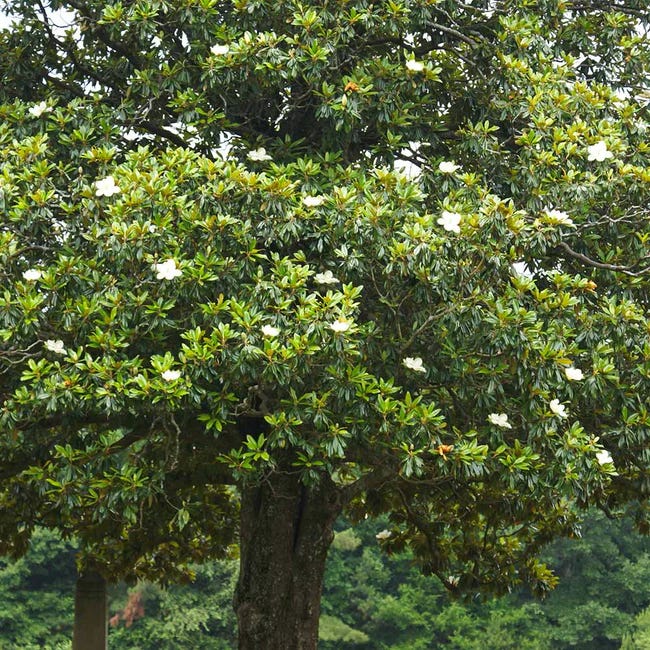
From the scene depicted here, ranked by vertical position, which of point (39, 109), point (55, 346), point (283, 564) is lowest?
point (283, 564)

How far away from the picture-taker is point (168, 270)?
6.99 meters

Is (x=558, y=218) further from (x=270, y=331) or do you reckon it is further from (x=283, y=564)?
(x=283, y=564)

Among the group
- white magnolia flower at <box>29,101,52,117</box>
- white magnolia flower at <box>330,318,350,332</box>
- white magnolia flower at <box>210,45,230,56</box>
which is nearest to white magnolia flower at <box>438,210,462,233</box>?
white magnolia flower at <box>330,318,350,332</box>

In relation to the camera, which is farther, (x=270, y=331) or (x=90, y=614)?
(x=90, y=614)

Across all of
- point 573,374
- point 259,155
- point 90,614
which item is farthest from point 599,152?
point 90,614

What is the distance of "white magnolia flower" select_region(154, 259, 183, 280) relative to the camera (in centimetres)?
697

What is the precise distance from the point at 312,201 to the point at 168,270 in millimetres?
1161

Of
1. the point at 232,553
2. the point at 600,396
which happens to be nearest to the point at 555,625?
the point at 232,553

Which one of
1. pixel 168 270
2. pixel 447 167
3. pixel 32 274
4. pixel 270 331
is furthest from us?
pixel 447 167

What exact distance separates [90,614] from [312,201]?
692 centimetres

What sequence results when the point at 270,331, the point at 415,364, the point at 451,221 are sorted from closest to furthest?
the point at 270,331 < the point at 451,221 < the point at 415,364

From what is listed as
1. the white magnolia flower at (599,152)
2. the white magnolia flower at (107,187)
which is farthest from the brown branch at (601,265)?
the white magnolia flower at (107,187)

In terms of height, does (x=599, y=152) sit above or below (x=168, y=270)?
above

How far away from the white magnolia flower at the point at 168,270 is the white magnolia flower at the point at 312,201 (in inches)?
42.3
